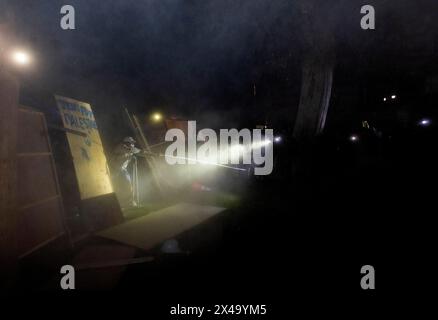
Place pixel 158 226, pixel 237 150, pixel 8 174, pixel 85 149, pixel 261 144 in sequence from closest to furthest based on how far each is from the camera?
pixel 8 174
pixel 158 226
pixel 85 149
pixel 237 150
pixel 261 144

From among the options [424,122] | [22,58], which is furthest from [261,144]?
[424,122]

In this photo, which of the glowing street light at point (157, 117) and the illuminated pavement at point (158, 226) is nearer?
the illuminated pavement at point (158, 226)

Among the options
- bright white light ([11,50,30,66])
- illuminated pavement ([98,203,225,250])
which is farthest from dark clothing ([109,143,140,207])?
bright white light ([11,50,30,66])

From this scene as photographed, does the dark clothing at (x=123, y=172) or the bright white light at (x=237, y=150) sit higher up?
the bright white light at (x=237, y=150)

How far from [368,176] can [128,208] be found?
9.17 meters

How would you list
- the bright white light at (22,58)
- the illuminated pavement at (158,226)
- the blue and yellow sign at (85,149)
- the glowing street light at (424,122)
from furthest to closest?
the glowing street light at (424,122), the blue and yellow sign at (85,149), the bright white light at (22,58), the illuminated pavement at (158,226)

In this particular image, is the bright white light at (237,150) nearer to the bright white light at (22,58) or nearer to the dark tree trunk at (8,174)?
the bright white light at (22,58)

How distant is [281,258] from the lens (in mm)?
3816

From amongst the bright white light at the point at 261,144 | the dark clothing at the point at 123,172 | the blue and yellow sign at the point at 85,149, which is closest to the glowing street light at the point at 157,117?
the dark clothing at the point at 123,172

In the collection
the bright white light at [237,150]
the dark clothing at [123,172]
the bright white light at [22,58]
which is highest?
the bright white light at [22,58]

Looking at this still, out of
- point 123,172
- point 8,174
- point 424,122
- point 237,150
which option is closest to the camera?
point 8,174

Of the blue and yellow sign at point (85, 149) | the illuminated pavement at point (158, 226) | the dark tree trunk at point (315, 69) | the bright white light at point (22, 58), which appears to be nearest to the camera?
the illuminated pavement at point (158, 226)

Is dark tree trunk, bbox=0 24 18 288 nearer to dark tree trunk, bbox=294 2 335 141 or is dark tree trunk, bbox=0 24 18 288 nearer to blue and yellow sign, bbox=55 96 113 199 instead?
blue and yellow sign, bbox=55 96 113 199

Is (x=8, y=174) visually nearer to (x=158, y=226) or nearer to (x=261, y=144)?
(x=158, y=226)
